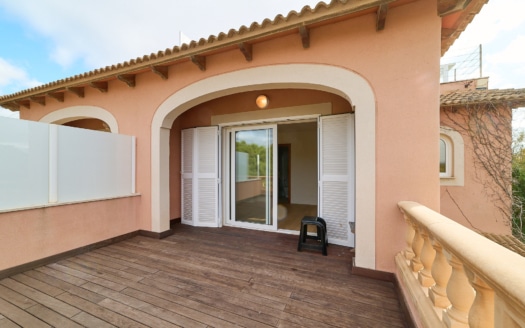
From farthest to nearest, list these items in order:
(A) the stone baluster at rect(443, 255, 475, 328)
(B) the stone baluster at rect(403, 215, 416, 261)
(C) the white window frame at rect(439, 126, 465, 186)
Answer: (C) the white window frame at rect(439, 126, 465, 186), (B) the stone baluster at rect(403, 215, 416, 261), (A) the stone baluster at rect(443, 255, 475, 328)

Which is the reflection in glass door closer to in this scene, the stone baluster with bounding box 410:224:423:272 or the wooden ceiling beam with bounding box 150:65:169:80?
the wooden ceiling beam with bounding box 150:65:169:80

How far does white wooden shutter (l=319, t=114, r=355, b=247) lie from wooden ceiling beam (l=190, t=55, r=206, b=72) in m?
2.35

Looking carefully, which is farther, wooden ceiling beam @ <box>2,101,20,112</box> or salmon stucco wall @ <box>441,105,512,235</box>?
wooden ceiling beam @ <box>2,101,20,112</box>

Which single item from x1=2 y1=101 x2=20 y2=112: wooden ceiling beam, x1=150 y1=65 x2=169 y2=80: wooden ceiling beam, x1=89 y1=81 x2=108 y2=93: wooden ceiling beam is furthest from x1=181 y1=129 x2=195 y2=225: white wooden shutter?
x1=2 y1=101 x2=20 y2=112: wooden ceiling beam

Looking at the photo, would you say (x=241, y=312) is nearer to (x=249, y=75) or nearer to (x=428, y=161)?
(x=428, y=161)

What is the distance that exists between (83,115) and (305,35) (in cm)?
531

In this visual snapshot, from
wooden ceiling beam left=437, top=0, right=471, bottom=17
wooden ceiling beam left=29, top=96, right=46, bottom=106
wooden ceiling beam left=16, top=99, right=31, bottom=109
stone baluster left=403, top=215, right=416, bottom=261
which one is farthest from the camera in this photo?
wooden ceiling beam left=16, top=99, right=31, bottom=109

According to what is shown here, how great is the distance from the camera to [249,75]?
3213 mm

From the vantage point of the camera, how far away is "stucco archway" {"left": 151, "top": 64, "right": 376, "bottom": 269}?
8.37ft

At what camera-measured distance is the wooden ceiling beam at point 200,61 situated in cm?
333

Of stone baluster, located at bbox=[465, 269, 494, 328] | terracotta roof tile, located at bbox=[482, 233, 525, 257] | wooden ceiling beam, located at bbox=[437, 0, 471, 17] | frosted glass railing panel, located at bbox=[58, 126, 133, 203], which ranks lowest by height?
terracotta roof tile, located at bbox=[482, 233, 525, 257]

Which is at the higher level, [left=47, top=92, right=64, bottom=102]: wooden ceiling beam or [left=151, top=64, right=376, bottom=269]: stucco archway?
[left=47, top=92, right=64, bottom=102]: wooden ceiling beam

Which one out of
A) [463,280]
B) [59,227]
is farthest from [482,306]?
[59,227]

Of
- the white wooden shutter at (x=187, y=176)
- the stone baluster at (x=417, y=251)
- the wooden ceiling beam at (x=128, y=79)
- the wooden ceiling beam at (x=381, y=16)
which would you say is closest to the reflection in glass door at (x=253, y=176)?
the white wooden shutter at (x=187, y=176)
